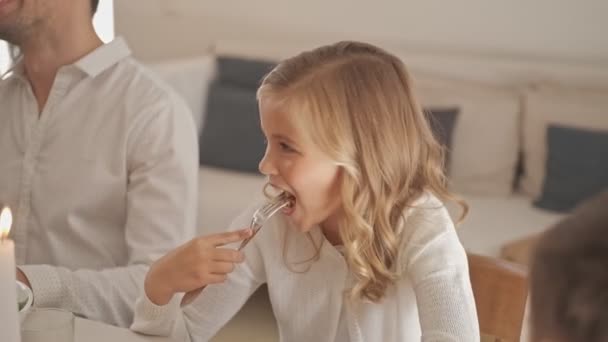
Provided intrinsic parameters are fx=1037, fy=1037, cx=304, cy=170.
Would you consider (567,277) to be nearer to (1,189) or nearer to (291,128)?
(291,128)

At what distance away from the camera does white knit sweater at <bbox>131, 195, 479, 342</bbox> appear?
1.36 m

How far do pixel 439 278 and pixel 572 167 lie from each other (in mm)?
2143

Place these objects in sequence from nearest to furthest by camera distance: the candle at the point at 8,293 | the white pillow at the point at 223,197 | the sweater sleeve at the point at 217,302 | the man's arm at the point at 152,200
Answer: the candle at the point at 8,293 < the sweater sleeve at the point at 217,302 < the man's arm at the point at 152,200 < the white pillow at the point at 223,197

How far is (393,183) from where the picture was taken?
146cm

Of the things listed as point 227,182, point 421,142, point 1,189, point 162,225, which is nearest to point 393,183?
point 421,142

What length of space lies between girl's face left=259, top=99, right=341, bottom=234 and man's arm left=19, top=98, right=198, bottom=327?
47 centimetres

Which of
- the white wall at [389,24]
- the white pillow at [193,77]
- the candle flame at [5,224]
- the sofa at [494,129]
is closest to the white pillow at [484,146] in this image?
the sofa at [494,129]

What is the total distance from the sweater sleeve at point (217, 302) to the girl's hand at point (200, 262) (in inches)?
2.1

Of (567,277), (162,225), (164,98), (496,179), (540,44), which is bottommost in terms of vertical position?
(496,179)

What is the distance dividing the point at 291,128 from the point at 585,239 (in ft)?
2.36

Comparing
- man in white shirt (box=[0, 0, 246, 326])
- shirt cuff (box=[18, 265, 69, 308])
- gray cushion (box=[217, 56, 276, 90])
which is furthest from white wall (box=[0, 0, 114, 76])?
shirt cuff (box=[18, 265, 69, 308])

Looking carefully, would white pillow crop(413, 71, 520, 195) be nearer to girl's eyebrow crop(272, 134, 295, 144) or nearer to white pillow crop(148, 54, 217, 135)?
white pillow crop(148, 54, 217, 135)

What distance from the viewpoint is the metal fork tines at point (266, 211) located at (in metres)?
1.39

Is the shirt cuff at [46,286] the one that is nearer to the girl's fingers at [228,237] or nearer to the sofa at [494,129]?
the girl's fingers at [228,237]
